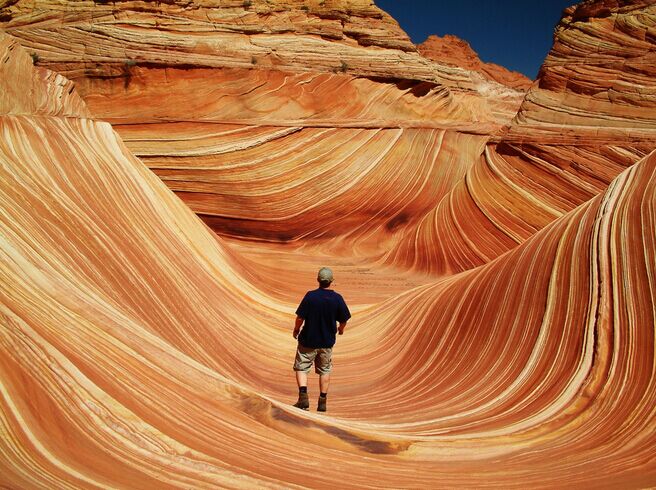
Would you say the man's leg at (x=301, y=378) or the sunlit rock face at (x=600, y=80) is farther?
the sunlit rock face at (x=600, y=80)

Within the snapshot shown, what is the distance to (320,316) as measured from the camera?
447 cm

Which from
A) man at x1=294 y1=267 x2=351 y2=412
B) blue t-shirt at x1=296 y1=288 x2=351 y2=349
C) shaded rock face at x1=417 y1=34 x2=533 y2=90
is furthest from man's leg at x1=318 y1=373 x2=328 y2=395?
shaded rock face at x1=417 y1=34 x2=533 y2=90

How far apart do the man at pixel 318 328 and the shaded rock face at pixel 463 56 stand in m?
35.2

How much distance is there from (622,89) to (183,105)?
25.2 ft

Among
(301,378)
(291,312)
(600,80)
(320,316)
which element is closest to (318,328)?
(320,316)

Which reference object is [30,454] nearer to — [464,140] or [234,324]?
[234,324]

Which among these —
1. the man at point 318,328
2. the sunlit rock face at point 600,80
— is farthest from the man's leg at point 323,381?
the sunlit rock face at point 600,80

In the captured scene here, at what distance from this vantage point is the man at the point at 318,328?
14.7 feet

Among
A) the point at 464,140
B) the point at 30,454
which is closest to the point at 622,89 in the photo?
the point at 464,140

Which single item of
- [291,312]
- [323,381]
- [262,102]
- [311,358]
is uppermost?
[262,102]

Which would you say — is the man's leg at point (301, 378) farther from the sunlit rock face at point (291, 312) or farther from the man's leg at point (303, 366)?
the sunlit rock face at point (291, 312)

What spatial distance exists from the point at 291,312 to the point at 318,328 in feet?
9.76

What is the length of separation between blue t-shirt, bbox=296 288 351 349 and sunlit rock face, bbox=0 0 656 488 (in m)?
0.51

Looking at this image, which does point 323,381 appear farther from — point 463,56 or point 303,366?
point 463,56
